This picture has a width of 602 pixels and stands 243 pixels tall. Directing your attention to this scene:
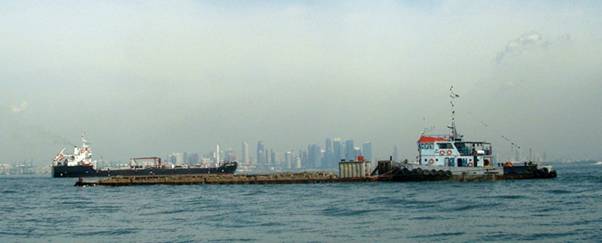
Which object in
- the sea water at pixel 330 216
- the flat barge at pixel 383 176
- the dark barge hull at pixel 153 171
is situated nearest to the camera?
the sea water at pixel 330 216

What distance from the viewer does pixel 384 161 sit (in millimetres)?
76500

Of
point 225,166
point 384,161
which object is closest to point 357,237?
point 384,161

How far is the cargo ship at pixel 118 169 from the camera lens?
134 meters

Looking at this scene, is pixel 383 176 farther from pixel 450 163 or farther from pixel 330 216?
pixel 330 216

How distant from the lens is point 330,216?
41031 mm

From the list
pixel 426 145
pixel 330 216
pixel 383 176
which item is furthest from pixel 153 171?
pixel 330 216

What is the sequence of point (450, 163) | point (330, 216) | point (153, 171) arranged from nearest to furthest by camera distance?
1. point (330, 216)
2. point (450, 163)
3. point (153, 171)

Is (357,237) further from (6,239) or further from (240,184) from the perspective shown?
(240,184)

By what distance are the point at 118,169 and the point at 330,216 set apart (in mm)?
106389

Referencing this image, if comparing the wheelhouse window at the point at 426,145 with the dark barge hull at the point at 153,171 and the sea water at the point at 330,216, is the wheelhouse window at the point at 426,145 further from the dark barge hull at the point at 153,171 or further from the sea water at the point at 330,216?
the dark barge hull at the point at 153,171

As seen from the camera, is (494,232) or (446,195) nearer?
(494,232)

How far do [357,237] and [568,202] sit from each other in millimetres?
22233

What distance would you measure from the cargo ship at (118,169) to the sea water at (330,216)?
2794 inches

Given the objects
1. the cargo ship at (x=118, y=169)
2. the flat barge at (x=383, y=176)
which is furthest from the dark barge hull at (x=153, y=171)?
the flat barge at (x=383, y=176)
